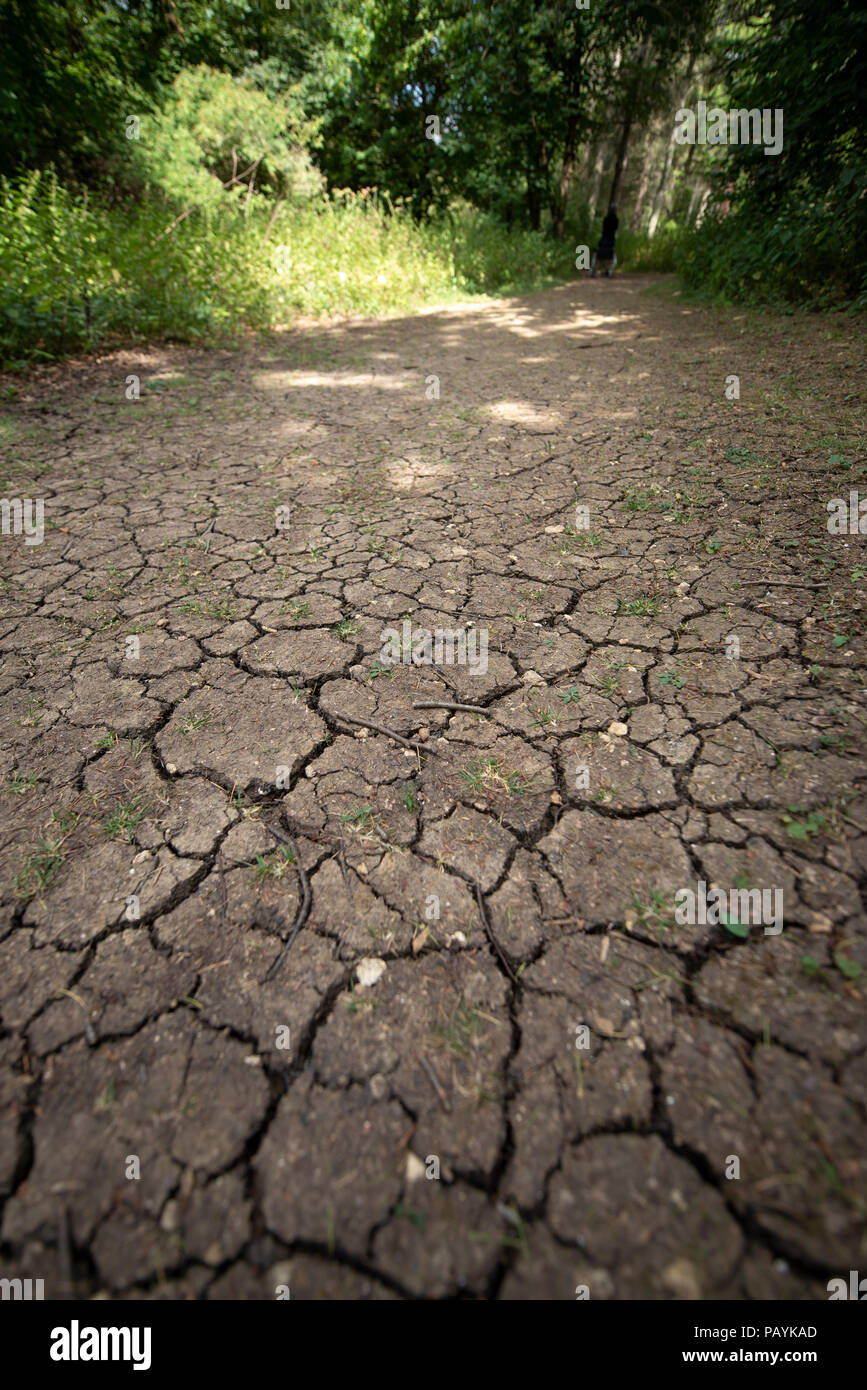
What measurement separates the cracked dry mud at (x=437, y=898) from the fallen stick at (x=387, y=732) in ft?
0.05

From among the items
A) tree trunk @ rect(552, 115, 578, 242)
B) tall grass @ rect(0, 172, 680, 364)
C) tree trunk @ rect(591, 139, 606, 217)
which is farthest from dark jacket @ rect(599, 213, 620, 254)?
tree trunk @ rect(591, 139, 606, 217)

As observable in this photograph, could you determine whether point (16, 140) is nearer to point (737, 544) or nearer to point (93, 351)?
point (93, 351)

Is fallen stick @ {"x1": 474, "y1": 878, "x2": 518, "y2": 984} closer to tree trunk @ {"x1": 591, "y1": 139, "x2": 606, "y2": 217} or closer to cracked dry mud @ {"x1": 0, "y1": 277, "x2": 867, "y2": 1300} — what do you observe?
cracked dry mud @ {"x1": 0, "y1": 277, "x2": 867, "y2": 1300}

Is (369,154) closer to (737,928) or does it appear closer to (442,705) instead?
(442,705)

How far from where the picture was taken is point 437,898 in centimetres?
149

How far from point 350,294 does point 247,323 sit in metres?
2.10

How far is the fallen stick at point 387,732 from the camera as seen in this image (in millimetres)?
1904

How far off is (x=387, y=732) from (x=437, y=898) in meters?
0.64

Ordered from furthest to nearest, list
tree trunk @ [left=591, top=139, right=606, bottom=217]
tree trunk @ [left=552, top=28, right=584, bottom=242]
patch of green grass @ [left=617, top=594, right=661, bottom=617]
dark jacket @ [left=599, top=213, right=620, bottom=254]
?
tree trunk @ [left=591, top=139, right=606, bottom=217] < dark jacket @ [left=599, top=213, right=620, bottom=254] < tree trunk @ [left=552, top=28, right=584, bottom=242] < patch of green grass @ [left=617, top=594, right=661, bottom=617]

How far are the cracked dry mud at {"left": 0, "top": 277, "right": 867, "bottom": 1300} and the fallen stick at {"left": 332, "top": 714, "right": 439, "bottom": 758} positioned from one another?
0.05 feet

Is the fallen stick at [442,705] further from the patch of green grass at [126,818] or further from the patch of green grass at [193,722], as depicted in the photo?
the patch of green grass at [126,818]

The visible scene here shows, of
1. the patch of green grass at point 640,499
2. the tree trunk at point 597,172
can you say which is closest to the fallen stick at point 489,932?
the patch of green grass at point 640,499

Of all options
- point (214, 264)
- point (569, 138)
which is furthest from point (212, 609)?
point (569, 138)

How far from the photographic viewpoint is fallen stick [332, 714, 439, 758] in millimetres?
1904
